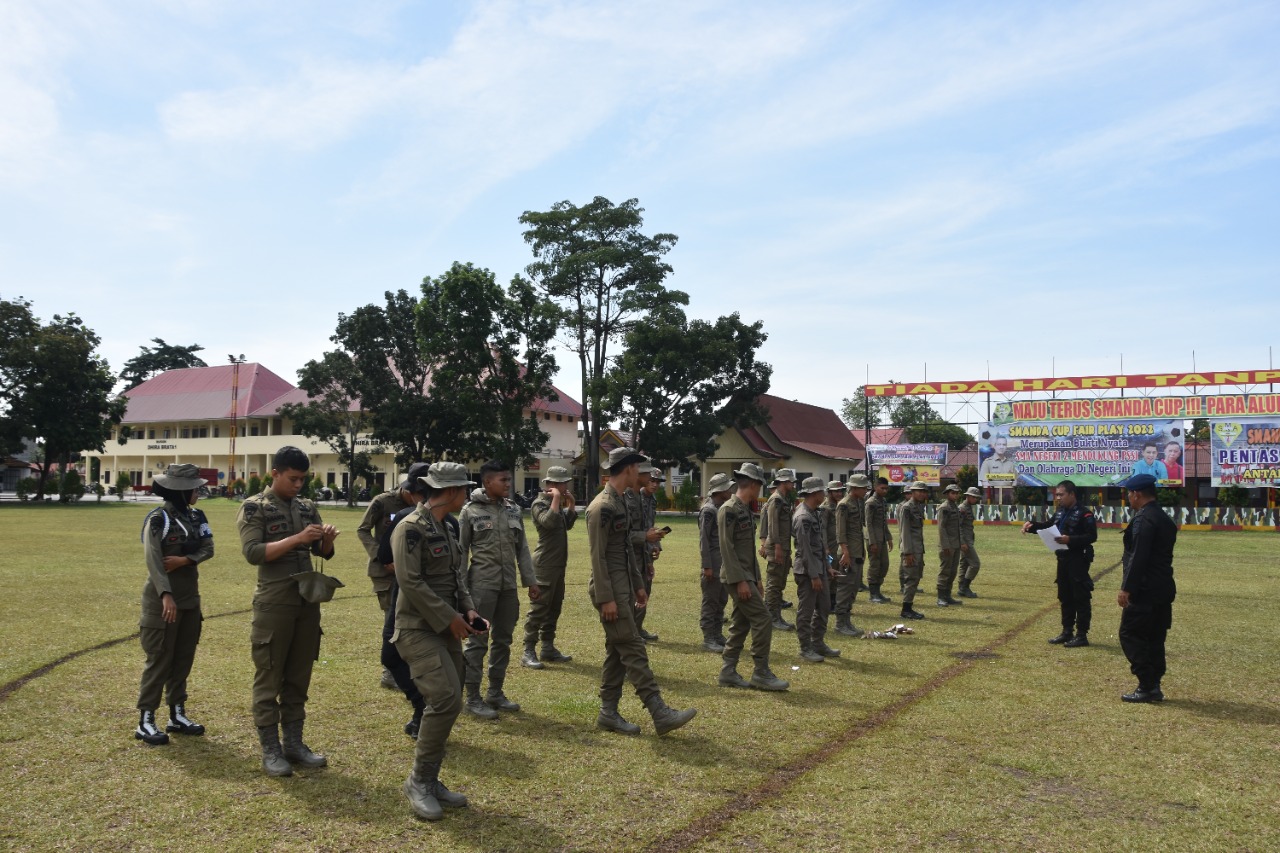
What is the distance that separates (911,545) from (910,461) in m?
33.4

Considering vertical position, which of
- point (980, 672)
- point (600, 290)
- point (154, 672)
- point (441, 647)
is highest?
point (600, 290)

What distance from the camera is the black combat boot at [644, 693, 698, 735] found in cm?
617

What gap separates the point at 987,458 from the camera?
1553 inches

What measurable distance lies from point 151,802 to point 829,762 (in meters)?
4.07

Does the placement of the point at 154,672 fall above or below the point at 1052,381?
below

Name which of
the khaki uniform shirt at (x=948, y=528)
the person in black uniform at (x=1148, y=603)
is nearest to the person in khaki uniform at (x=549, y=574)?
the person in black uniform at (x=1148, y=603)

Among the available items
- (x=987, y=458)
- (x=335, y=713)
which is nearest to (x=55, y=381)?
(x=987, y=458)

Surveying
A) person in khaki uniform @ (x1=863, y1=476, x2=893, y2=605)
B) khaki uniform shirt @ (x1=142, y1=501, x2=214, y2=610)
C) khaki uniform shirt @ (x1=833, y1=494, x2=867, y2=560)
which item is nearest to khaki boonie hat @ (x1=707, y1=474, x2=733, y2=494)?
khaki uniform shirt @ (x1=833, y1=494, x2=867, y2=560)

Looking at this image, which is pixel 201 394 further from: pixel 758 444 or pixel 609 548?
pixel 609 548

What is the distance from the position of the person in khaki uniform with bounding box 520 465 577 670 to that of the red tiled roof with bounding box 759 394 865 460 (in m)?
44.1

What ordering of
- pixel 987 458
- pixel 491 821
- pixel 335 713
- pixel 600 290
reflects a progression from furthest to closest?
1. pixel 600 290
2. pixel 987 458
3. pixel 335 713
4. pixel 491 821

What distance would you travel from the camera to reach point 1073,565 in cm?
1018

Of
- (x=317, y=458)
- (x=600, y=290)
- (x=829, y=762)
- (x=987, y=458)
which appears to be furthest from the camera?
(x=317, y=458)

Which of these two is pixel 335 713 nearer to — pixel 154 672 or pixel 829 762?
pixel 154 672
